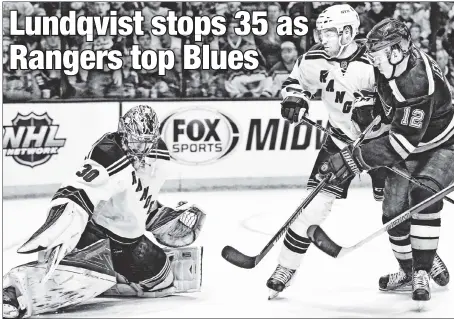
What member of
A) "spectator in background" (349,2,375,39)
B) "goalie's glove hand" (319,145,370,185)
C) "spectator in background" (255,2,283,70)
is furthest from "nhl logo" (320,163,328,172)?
"spectator in background" (349,2,375,39)

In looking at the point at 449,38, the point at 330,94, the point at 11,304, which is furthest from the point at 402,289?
the point at 449,38

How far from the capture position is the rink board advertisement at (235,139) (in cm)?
576

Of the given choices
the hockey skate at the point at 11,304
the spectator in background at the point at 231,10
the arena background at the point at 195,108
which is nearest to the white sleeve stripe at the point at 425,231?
the hockey skate at the point at 11,304

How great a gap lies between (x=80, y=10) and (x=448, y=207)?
230 centimetres

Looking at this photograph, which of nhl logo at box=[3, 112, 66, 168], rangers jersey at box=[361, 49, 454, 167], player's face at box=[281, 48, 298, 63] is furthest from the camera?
player's face at box=[281, 48, 298, 63]

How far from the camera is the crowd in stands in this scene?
5.32 m

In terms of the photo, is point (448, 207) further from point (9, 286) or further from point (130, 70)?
point (9, 286)

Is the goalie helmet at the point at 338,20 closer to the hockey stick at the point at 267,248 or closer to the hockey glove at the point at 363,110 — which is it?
the hockey glove at the point at 363,110

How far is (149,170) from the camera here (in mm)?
3318

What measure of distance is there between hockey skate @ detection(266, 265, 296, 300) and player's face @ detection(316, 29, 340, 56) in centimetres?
83

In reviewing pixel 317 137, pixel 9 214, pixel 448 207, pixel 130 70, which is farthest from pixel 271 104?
pixel 9 214

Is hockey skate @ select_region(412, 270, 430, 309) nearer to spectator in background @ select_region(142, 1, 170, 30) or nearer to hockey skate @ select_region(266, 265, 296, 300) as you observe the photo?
hockey skate @ select_region(266, 265, 296, 300)

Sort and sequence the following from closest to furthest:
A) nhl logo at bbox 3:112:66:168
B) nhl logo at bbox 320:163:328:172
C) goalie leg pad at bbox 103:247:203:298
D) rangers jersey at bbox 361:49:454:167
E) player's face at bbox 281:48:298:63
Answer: rangers jersey at bbox 361:49:454:167 → nhl logo at bbox 320:163:328:172 → goalie leg pad at bbox 103:247:203:298 → nhl logo at bbox 3:112:66:168 → player's face at bbox 281:48:298:63

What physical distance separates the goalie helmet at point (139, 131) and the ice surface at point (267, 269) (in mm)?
558
